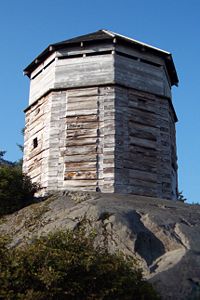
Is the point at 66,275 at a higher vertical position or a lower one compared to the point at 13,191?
lower

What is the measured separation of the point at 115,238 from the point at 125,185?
609 centimetres

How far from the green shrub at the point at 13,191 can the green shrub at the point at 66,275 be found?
8.48 meters

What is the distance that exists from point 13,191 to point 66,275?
997 cm

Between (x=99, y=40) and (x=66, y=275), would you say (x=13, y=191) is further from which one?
(x=66, y=275)

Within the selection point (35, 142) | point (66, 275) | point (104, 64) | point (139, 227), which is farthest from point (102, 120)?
point (66, 275)

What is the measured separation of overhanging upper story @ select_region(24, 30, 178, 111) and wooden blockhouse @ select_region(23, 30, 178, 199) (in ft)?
0.16

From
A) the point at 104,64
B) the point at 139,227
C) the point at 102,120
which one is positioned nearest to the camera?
the point at 139,227

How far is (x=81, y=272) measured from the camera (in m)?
9.84

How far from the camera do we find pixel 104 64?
22.5m

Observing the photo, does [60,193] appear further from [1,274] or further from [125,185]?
[1,274]

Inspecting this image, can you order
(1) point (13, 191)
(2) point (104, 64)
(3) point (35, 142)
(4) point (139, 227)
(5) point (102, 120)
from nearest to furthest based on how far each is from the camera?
(4) point (139, 227), (1) point (13, 191), (5) point (102, 120), (2) point (104, 64), (3) point (35, 142)

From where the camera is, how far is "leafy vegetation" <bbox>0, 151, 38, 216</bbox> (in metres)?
18.8

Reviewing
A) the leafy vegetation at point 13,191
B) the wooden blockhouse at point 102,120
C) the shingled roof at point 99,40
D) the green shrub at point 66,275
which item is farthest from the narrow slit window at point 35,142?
the green shrub at point 66,275

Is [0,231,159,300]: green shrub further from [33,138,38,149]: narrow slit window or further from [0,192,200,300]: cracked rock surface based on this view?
[33,138,38,149]: narrow slit window
